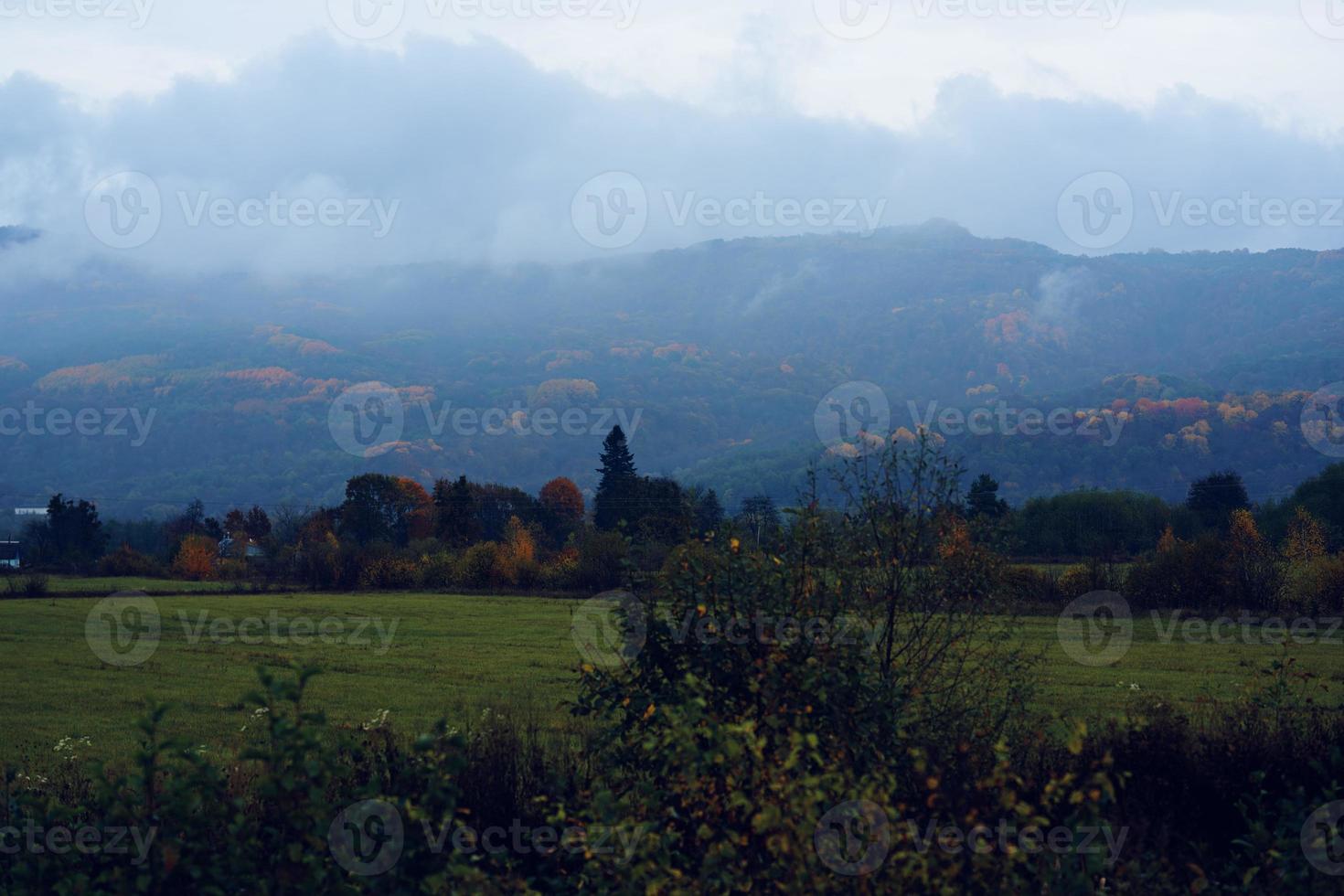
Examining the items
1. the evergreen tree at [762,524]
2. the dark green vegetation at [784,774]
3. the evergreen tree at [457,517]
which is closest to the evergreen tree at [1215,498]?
the evergreen tree at [457,517]

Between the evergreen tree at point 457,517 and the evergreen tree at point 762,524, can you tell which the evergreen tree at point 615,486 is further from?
the evergreen tree at point 762,524

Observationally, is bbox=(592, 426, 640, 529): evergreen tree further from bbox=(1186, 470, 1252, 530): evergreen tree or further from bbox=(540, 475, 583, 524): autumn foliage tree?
bbox=(1186, 470, 1252, 530): evergreen tree

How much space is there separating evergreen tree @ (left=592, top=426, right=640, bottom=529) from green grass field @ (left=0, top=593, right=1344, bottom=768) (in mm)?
31781

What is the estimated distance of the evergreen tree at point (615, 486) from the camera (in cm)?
7762

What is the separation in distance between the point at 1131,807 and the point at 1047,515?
245ft

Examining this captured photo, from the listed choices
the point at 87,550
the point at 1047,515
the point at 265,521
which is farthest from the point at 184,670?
the point at 265,521

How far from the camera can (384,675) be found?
1107 inches

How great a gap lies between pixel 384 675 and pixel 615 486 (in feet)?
195

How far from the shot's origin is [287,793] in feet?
21.6

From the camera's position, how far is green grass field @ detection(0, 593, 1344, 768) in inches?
794

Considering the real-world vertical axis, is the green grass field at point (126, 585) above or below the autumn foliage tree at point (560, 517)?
below

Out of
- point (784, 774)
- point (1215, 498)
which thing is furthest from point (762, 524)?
point (1215, 498)

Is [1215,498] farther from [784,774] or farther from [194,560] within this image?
[784,774]

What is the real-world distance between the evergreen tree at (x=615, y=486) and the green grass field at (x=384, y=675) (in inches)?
1251
